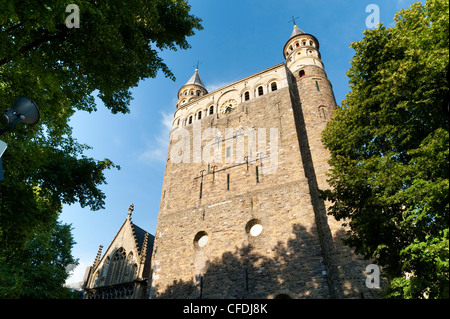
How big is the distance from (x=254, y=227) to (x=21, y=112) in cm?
1222

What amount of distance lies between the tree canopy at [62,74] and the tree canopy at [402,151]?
22.0ft

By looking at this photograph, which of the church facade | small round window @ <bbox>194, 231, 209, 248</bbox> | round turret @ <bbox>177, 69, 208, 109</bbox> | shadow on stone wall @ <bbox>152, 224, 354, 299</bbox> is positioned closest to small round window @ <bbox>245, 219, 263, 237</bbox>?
shadow on stone wall @ <bbox>152, 224, 354, 299</bbox>

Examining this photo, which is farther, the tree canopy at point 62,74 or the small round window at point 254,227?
the small round window at point 254,227

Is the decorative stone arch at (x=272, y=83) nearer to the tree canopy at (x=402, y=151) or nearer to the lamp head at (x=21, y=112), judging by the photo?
the tree canopy at (x=402, y=151)

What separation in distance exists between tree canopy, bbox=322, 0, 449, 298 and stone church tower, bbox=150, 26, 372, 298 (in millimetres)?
4589

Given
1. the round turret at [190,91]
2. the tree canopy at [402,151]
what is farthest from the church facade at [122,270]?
the tree canopy at [402,151]

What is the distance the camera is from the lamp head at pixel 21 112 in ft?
14.3

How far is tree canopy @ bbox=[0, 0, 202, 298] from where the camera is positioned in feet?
21.2

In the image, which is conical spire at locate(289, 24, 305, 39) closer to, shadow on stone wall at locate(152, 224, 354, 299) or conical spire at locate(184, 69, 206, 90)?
conical spire at locate(184, 69, 206, 90)

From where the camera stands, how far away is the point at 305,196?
13.9m

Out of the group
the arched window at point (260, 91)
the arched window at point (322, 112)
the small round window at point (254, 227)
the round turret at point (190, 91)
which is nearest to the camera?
the small round window at point (254, 227)

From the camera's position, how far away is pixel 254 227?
48.2 feet

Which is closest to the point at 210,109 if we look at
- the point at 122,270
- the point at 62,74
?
the point at 122,270
